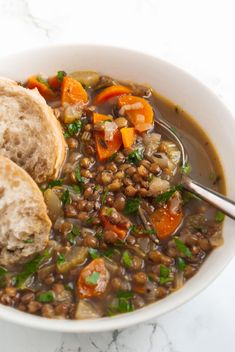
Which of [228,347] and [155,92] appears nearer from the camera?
[228,347]

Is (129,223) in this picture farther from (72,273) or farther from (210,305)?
(210,305)

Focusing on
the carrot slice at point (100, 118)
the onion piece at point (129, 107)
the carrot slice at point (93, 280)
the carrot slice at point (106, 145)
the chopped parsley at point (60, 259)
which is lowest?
the chopped parsley at point (60, 259)

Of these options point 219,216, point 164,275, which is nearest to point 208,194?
point 219,216

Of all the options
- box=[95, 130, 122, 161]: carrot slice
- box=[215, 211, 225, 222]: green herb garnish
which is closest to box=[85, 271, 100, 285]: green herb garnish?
box=[215, 211, 225, 222]: green herb garnish

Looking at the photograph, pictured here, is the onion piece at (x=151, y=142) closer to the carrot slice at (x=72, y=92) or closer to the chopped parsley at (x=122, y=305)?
the carrot slice at (x=72, y=92)

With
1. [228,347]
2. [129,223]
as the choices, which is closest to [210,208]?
[129,223]

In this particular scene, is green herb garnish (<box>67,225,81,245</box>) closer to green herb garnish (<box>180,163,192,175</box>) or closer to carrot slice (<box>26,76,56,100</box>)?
green herb garnish (<box>180,163,192,175</box>)

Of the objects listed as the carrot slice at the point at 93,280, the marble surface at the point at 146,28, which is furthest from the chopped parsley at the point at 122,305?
the marble surface at the point at 146,28
